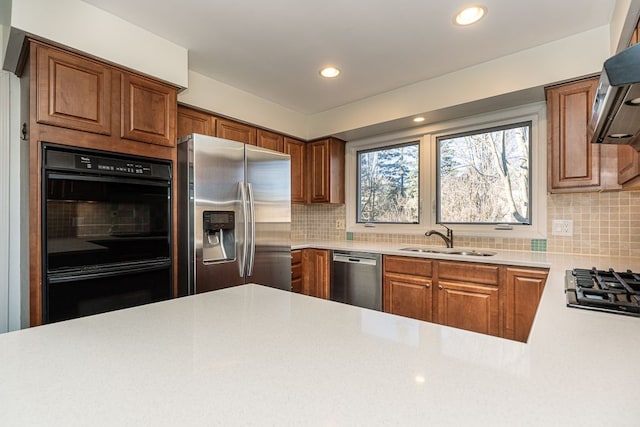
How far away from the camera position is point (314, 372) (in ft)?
1.99

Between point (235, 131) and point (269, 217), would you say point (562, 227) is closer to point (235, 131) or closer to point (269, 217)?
point (269, 217)

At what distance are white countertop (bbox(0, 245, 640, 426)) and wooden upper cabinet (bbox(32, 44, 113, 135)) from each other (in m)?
1.36

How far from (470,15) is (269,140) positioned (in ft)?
6.90

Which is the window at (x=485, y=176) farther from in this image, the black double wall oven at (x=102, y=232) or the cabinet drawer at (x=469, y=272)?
the black double wall oven at (x=102, y=232)

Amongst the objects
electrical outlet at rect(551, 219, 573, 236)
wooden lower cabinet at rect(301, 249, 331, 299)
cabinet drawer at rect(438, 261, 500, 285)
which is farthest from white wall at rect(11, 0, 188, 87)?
electrical outlet at rect(551, 219, 573, 236)

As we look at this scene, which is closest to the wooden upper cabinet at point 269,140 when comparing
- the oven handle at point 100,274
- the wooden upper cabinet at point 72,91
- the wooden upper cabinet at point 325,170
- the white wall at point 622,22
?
the wooden upper cabinet at point 325,170

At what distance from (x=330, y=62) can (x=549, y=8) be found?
1.42m

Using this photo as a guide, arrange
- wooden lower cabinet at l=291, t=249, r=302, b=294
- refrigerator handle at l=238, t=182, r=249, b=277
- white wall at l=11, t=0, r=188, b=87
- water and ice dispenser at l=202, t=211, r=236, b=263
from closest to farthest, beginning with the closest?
1. white wall at l=11, t=0, r=188, b=87
2. water and ice dispenser at l=202, t=211, r=236, b=263
3. refrigerator handle at l=238, t=182, r=249, b=277
4. wooden lower cabinet at l=291, t=249, r=302, b=294

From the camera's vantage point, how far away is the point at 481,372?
59 centimetres

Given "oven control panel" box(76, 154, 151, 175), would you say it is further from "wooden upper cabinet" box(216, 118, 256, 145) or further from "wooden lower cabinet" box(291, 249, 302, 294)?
"wooden lower cabinet" box(291, 249, 302, 294)

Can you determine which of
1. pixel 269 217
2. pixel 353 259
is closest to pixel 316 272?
pixel 353 259

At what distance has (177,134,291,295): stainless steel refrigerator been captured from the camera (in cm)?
220

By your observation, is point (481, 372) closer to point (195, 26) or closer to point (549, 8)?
point (549, 8)

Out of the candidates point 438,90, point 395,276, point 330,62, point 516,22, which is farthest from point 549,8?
point 395,276
